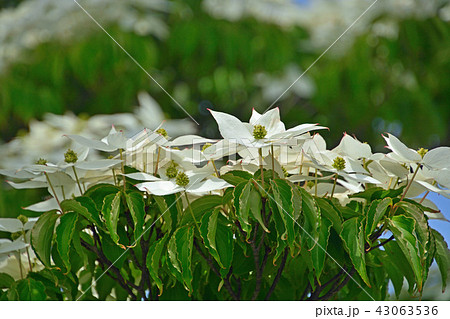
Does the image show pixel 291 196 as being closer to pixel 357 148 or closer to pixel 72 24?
pixel 357 148

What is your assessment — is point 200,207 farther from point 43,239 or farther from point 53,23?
point 53,23

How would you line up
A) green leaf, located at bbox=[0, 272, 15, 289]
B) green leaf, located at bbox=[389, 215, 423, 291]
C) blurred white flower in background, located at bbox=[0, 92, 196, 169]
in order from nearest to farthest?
1. green leaf, located at bbox=[389, 215, 423, 291]
2. green leaf, located at bbox=[0, 272, 15, 289]
3. blurred white flower in background, located at bbox=[0, 92, 196, 169]

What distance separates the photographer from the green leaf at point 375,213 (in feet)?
1.17

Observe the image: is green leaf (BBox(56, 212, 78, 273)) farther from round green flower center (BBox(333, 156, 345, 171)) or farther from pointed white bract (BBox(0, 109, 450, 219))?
round green flower center (BBox(333, 156, 345, 171))

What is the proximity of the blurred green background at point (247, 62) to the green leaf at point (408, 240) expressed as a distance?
1343mm

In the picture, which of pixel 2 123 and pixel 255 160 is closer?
pixel 255 160

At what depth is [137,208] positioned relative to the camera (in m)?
0.38

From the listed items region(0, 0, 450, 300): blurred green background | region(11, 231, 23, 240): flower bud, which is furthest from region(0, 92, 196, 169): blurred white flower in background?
region(0, 0, 450, 300): blurred green background

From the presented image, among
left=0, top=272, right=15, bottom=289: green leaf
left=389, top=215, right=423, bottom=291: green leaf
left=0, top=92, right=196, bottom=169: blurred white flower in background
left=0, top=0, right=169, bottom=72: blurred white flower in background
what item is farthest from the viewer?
left=0, top=0, right=169, bottom=72: blurred white flower in background

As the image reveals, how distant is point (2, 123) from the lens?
5.92ft

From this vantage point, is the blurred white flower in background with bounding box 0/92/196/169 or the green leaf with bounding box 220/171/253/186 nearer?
the green leaf with bounding box 220/171/253/186

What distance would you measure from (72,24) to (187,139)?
1.47 metres

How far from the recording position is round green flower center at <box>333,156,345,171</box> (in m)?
0.39
